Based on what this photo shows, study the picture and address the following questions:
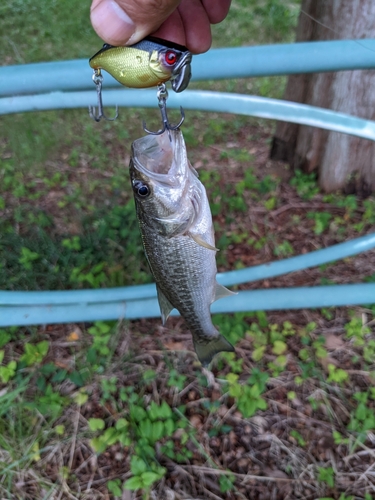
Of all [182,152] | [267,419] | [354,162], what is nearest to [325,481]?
[267,419]

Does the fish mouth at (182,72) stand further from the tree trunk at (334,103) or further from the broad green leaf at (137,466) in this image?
the tree trunk at (334,103)

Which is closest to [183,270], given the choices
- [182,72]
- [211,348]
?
[211,348]

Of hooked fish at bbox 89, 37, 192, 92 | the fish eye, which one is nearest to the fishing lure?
hooked fish at bbox 89, 37, 192, 92

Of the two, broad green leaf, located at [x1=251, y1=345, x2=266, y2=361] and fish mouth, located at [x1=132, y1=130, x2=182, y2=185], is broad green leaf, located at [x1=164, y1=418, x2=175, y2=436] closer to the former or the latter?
broad green leaf, located at [x1=251, y1=345, x2=266, y2=361]

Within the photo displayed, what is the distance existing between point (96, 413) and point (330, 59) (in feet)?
6.89

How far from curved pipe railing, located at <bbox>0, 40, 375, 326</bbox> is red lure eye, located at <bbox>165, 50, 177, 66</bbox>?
451mm

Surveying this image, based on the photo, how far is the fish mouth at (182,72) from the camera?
0.98m

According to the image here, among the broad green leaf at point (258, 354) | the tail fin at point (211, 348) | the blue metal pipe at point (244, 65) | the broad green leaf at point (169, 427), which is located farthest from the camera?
the broad green leaf at point (258, 354)

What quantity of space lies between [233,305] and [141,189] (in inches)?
43.6

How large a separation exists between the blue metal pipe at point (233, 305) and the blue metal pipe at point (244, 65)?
1.10 meters

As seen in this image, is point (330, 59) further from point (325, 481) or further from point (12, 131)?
point (12, 131)

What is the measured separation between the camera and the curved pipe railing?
4.42ft

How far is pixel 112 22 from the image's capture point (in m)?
0.94

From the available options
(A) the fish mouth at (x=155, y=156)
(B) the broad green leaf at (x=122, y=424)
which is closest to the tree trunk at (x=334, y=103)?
(A) the fish mouth at (x=155, y=156)
